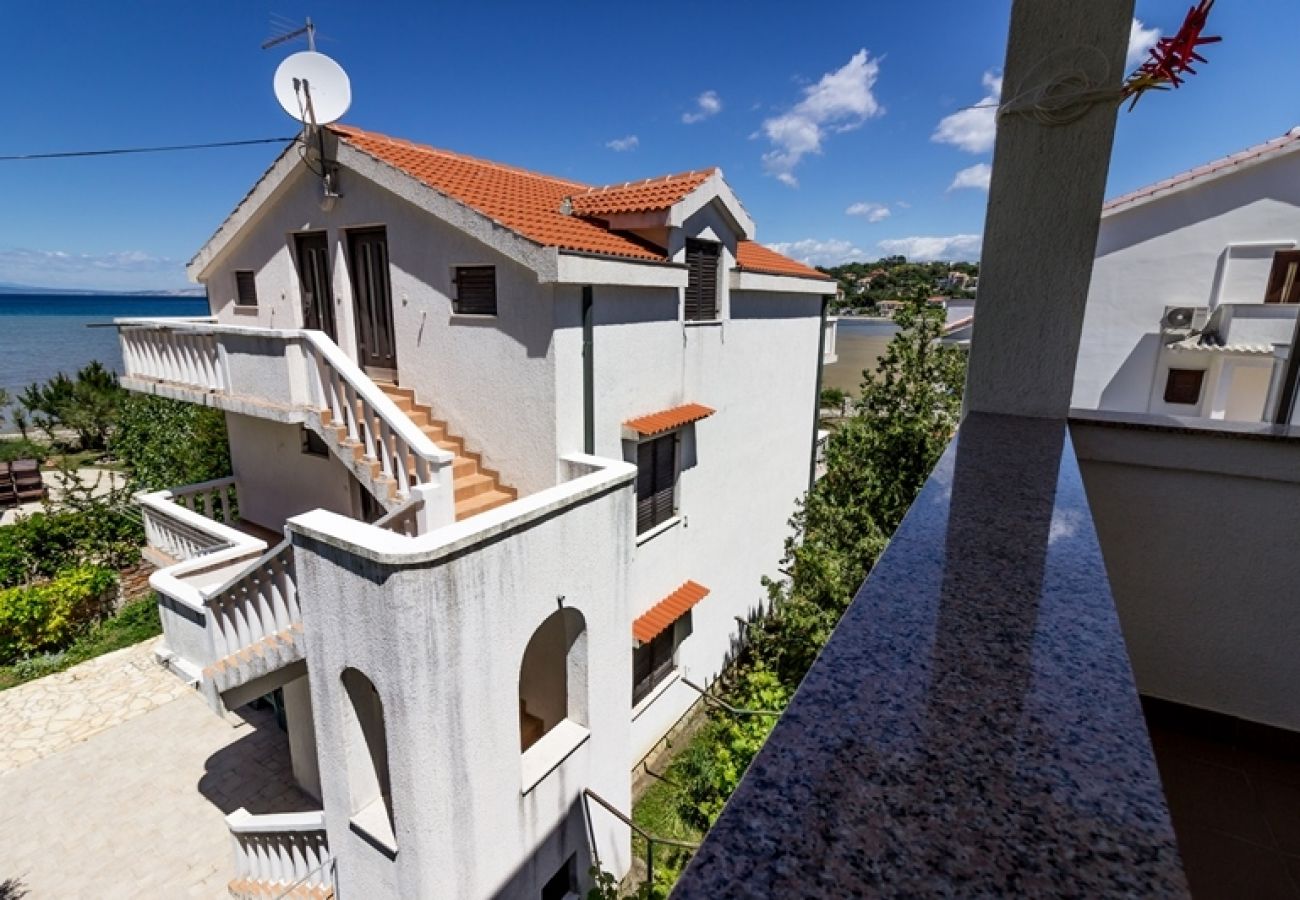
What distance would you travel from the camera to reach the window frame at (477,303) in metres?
7.41

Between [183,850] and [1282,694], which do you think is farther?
[183,850]

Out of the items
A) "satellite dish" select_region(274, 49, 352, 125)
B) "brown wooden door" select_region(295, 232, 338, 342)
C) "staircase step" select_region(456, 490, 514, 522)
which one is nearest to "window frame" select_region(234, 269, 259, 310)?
"brown wooden door" select_region(295, 232, 338, 342)

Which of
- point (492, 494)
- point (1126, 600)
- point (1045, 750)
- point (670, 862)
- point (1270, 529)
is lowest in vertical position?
point (670, 862)

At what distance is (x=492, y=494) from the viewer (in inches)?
297

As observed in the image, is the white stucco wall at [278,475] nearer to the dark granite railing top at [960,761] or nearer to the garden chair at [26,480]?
the dark granite railing top at [960,761]

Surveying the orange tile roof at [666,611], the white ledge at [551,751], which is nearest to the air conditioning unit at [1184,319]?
the orange tile roof at [666,611]

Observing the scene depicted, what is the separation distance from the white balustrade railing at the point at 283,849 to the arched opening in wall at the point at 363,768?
0.90 m

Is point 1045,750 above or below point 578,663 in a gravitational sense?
above

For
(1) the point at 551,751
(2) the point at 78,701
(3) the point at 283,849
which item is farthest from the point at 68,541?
(1) the point at 551,751

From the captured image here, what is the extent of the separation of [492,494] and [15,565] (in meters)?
15.4

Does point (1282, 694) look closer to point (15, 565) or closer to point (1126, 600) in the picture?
point (1126, 600)

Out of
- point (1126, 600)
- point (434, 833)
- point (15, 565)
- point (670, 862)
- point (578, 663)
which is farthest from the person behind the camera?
point (15, 565)

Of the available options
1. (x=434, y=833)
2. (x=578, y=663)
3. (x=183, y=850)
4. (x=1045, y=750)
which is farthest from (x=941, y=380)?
(x=183, y=850)

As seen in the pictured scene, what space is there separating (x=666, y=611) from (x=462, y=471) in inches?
153
